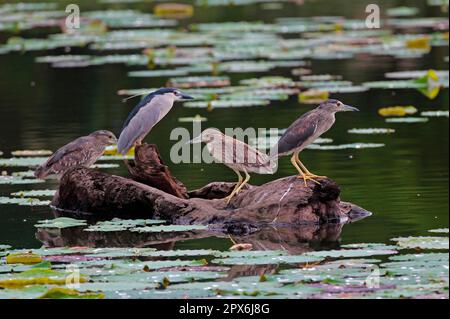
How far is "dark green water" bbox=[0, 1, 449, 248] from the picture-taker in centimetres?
1111

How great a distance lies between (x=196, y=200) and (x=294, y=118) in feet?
17.5

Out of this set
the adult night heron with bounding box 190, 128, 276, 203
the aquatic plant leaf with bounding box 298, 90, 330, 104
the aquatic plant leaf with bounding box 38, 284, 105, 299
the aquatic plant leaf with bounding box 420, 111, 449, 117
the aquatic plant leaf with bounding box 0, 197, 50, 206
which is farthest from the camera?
the aquatic plant leaf with bounding box 298, 90, 330, 104

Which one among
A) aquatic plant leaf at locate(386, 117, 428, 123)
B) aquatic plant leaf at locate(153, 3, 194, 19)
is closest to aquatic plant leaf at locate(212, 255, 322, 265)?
aquatic plant leaf at locate(386, 117, 428, 123)

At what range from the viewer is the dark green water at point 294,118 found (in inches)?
437

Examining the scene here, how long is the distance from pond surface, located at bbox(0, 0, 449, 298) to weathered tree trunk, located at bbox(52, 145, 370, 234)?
0.30m

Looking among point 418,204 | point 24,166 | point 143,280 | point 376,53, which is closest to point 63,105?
point 24,166

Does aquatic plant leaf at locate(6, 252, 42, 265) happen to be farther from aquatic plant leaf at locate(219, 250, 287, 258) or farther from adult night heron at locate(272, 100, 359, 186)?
adult night heron at locate(272, 100, 359, 186)

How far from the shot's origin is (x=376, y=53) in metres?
23.3

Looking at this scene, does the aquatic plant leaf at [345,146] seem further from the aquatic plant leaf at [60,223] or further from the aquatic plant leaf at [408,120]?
the aquatic plant leaf at [60,223]

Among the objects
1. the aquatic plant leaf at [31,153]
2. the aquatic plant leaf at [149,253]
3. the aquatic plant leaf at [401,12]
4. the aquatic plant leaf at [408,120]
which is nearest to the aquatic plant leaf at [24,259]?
the aquatic plant leaf at [149,253]

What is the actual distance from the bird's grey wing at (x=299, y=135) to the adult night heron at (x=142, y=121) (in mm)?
1501

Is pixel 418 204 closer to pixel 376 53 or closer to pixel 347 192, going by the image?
pixel 347 192

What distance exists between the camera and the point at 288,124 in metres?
15.9
